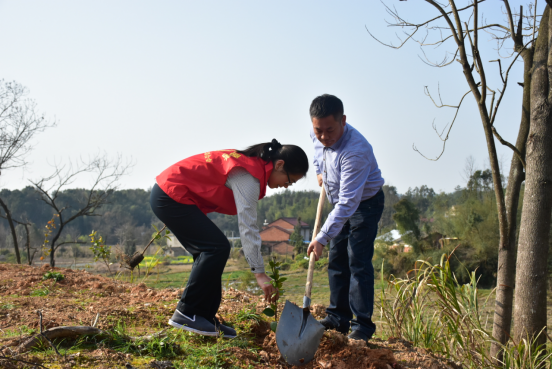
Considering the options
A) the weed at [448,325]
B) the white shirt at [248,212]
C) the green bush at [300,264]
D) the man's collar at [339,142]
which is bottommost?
the green bush at [300,264]

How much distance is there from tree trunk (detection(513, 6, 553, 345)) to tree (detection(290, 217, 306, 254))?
28.0m

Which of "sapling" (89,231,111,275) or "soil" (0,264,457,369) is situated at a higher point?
"sapling" (89,231,111,275)

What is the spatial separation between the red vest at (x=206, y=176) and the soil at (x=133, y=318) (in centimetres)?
98

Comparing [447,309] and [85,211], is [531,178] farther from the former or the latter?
[85,211]

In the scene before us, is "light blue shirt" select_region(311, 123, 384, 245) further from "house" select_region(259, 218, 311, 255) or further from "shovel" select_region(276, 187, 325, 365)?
"house" select_region(259, 218, 311, 255)

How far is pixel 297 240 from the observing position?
33.1 m

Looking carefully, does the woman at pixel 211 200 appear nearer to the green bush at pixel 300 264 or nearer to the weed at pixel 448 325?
the weed at pixel 448 325

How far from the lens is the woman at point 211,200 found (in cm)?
261

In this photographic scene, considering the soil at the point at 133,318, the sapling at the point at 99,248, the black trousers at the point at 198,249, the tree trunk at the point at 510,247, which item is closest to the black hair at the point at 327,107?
the black trousers at the point at 198,249

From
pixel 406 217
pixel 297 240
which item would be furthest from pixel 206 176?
pixel 297 240

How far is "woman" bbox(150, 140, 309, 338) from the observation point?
8.55ft

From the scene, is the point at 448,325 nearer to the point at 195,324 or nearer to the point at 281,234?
the point at 195,324

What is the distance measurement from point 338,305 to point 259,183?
123 centimetres

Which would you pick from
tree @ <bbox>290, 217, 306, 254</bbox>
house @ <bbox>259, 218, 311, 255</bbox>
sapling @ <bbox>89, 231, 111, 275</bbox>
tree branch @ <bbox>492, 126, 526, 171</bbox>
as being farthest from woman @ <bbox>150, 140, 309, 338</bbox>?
house @ <bbox>259, 218, 311, 255</bbox>
